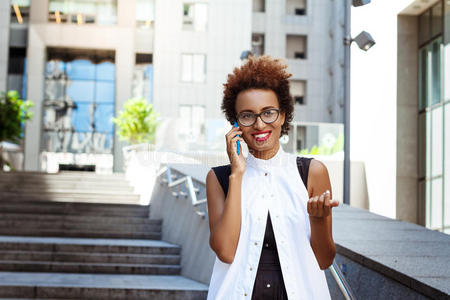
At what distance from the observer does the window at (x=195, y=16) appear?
117 feet

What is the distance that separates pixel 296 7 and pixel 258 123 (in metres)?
40.0

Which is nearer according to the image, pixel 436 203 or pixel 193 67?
pixel 436 203

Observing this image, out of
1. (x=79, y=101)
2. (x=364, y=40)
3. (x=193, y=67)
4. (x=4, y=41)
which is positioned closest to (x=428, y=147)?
(x=364, y=40)

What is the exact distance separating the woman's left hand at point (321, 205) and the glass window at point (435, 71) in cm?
1321

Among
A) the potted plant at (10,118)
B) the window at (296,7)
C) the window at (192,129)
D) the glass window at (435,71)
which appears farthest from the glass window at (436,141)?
the window at (296,7)

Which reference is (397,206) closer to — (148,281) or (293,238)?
(148,281)

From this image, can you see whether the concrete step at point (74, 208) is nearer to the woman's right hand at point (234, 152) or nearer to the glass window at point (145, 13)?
the woman's right hand at point (234, 152)

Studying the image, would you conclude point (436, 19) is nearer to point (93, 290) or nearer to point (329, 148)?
point (329, 148)

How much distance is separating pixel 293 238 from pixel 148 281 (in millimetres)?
6744

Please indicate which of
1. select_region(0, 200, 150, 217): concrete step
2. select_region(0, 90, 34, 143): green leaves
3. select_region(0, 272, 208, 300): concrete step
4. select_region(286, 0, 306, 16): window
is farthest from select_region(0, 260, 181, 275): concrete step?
select_region(286, 0, 306, 16): window

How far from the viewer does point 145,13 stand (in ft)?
121

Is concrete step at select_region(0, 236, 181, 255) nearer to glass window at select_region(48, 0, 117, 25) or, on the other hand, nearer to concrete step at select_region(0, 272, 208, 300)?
concrete step at select_region(0, 272, 208, 300)

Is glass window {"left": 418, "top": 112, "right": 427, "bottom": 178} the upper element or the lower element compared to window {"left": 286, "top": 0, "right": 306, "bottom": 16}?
lower

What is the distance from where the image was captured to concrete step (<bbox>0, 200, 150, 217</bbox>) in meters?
13.2
